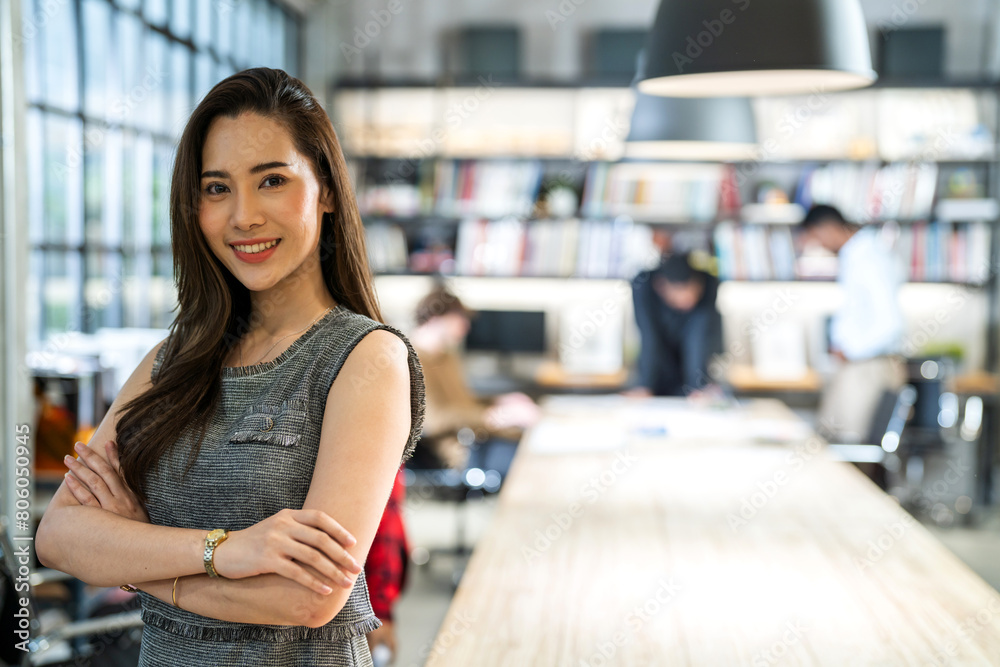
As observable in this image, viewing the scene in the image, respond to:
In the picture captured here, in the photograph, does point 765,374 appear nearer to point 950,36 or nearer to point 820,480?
point 950,36

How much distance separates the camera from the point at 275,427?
124 centimetres

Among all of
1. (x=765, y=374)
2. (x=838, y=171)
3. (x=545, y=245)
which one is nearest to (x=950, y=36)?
(x=838, y=171)

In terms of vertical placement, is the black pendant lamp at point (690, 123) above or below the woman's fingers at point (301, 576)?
above

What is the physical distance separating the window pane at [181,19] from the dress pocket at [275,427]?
3.92m

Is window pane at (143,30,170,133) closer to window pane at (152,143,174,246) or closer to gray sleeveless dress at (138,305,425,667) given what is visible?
window pane at (152,143,174,246)

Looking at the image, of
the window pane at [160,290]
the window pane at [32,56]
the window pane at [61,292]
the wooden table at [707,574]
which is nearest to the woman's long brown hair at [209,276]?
the wooden table at [707,574]

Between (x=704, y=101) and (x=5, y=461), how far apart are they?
2.89 meters

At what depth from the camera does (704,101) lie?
12.4 feet

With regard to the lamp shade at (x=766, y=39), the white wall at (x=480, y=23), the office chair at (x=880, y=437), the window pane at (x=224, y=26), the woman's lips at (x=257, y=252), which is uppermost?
the white wall at (x=480, y=23)

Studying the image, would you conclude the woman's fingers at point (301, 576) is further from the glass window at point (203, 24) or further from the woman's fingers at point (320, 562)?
the glass window at point (203, 24)

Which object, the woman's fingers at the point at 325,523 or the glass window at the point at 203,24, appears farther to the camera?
the glass window at the point at 203,24

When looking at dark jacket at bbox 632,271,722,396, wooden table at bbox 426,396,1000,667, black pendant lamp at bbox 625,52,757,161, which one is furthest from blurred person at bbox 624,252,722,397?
wooden table at bbox 426,396,1000,667

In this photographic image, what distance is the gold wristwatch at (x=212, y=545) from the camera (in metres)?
1.18

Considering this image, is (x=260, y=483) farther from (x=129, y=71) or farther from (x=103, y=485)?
(x=129, y=71)
